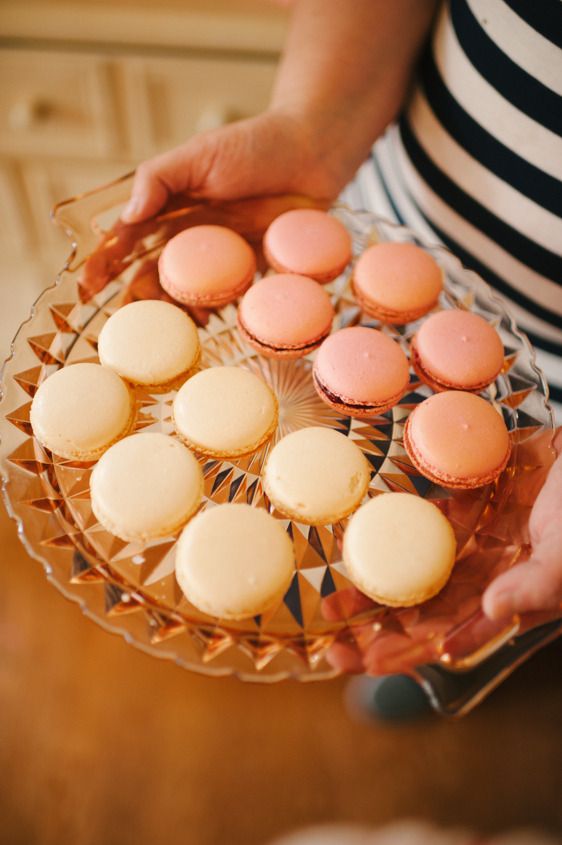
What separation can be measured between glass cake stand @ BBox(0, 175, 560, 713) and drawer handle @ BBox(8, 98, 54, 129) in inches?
27.2

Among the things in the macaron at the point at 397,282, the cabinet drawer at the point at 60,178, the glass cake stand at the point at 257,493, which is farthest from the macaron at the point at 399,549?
the cabinet drawer at the point at 60,178

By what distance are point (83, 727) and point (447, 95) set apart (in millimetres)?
1194

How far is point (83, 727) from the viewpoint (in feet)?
3.86

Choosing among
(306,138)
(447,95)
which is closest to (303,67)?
(306,138)

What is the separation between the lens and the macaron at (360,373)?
748mm

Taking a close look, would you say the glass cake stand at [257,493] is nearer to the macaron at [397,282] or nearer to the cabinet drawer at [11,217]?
the macaron at [397,282]

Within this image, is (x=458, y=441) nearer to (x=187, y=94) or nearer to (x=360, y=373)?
(x=360, y=373)

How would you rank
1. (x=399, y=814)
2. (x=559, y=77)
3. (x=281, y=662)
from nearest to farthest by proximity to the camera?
(x=281, y=662) < (x=559, y=77) < (x=399, y=814)

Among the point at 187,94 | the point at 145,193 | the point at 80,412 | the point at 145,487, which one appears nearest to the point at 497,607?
the point at 145,487

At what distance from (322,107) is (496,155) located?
0.27 meters

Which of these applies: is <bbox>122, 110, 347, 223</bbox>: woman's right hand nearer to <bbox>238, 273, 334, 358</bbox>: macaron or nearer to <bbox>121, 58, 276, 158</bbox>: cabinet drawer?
<bbox>238, 273, 334, 358</bbox>: macaron

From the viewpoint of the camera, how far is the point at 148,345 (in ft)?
2.49

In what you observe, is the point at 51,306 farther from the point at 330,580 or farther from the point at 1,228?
the point at 1,228

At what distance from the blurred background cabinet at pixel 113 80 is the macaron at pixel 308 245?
0.60 m
